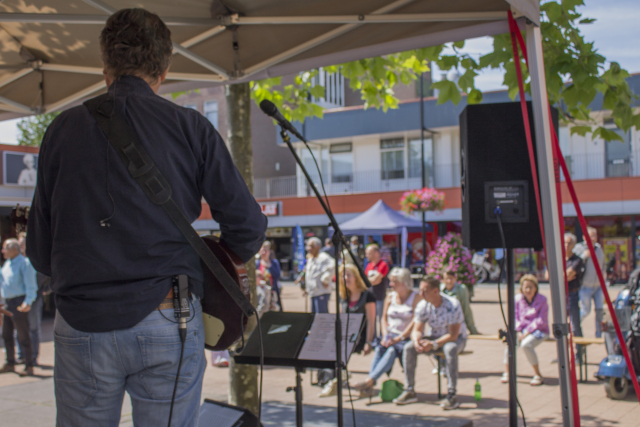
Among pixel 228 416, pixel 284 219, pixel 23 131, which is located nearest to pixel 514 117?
pixel 228 416

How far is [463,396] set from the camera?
6031 mm

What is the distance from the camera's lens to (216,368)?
7.75m

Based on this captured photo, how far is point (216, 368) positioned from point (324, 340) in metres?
5.02

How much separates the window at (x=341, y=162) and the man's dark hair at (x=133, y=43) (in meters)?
25.2

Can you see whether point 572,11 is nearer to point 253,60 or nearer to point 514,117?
point 514,117

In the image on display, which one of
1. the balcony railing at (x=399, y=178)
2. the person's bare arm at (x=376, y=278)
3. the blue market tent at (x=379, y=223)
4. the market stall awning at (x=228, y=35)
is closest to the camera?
the market stall awning at (x=228, y=35)

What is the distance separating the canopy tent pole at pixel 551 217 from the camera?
9.07ft

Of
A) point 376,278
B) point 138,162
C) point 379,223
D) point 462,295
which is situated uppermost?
point 138,162

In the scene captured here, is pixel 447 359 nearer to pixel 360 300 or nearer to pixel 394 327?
pixel 394 327

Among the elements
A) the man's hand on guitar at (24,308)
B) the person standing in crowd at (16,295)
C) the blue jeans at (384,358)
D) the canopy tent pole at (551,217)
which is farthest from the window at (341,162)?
the canopy tent pole at (551,217)

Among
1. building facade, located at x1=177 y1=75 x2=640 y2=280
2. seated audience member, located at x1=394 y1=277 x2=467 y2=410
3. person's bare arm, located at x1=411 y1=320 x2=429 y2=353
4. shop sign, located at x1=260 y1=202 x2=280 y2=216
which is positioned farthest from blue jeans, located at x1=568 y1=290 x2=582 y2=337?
shop sign, located at x1=260 y1=202 x2=280 y2=216

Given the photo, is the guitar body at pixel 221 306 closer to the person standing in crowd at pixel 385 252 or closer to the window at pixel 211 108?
the person standing in crowd at pixel 385 252

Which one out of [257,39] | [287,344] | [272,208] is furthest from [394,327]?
[272,208]

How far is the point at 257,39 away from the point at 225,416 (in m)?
2.29
